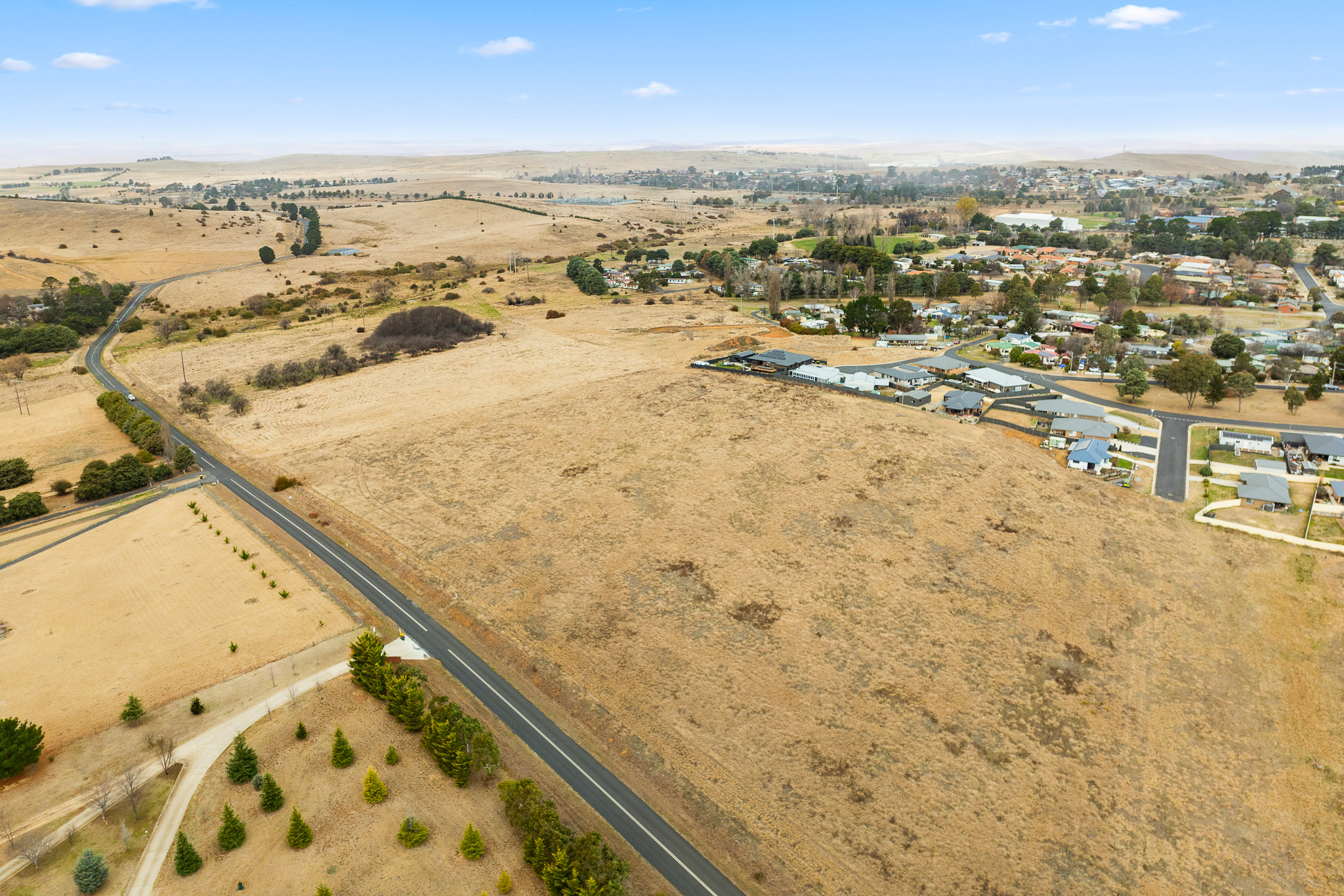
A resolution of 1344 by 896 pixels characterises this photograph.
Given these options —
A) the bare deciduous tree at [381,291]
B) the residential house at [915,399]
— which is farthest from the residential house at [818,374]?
the bare deciduous tree at [381,291]

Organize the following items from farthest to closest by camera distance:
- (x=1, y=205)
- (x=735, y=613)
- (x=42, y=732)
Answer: (x=1, y=205), (x=735, y=613), (x=42, y=732)

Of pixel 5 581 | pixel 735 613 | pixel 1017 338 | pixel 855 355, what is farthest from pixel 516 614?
pixel 1017 338

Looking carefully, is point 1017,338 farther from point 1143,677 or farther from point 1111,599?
point 1143,677

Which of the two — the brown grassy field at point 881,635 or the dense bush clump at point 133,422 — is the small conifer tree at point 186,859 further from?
the dense bush clump at point 133,422

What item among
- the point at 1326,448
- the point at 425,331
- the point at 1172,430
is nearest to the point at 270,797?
the point at 1172,430

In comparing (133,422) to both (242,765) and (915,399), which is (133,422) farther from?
(915,399)
